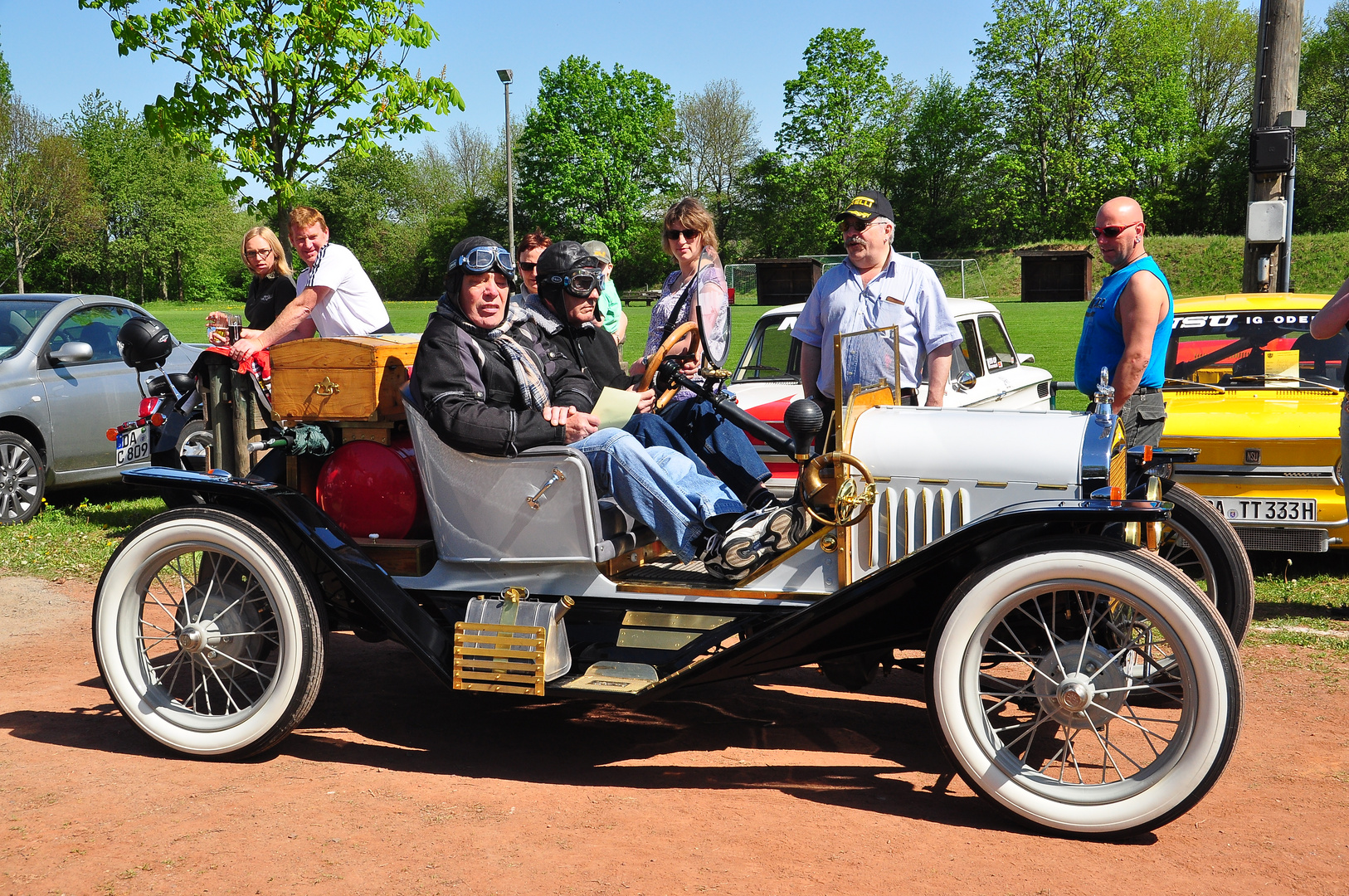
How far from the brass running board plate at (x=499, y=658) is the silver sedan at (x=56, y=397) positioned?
6024 millimetres

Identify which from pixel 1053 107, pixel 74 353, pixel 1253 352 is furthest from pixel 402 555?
pixel 1053 107

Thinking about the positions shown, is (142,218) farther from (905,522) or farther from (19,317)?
(905,522)

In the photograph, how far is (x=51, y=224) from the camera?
4966 centimetres

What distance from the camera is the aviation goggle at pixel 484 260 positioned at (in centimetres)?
399

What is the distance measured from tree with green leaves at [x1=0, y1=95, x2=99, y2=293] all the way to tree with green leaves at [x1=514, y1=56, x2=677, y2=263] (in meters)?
23.7

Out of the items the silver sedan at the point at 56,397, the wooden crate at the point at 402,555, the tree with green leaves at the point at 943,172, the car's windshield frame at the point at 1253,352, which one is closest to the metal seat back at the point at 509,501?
the wooden crate at the point at 402,555

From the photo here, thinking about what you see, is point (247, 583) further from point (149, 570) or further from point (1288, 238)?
point (1288, 238)

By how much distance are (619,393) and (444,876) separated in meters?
1.83

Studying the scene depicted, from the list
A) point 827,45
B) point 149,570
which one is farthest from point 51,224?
point 149,570

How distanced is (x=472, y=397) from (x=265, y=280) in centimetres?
347

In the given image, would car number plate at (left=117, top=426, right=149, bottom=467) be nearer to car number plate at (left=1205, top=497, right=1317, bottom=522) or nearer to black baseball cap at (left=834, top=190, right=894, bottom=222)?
black baseball cap at (left=834, top=190, right=894, bottom=222)

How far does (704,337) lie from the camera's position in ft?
13.8

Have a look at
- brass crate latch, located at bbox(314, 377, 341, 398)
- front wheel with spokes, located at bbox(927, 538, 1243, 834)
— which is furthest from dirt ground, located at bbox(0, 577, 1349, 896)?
brass crate latch, located at bbox(314, 377, 341, 398)

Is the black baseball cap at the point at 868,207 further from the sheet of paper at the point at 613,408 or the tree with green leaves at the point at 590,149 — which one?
the tree with green leaves at the point at 590,149
